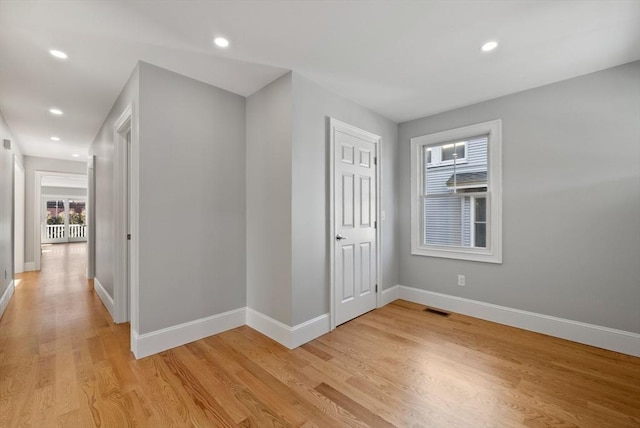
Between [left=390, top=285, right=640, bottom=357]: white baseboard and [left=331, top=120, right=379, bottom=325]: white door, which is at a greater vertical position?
[left=331, top=120, right=379, bottom=325]: white door

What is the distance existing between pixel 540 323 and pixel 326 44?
3.49m

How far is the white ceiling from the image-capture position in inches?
69.9

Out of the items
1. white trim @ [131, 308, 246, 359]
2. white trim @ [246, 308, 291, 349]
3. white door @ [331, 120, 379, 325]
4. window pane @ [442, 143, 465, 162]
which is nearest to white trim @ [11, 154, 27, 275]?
white trim @ [131, 308, 246, 359]

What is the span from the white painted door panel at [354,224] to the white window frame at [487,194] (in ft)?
2.42

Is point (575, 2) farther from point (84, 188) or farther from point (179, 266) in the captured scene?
point (84, 188)

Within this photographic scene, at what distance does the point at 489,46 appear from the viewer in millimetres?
2186

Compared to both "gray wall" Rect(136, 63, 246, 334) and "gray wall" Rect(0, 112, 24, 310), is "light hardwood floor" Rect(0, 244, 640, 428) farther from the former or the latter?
"gray wall" Rect(0, 112, 24, 310)

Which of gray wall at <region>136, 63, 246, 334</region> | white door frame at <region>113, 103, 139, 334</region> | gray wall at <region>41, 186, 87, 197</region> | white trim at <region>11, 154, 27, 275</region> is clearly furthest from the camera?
gray wall at <region>41, 186, 87, 197</region>

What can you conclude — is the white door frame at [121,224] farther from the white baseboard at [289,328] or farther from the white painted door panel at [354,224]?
the white painted door panel at [354,224]

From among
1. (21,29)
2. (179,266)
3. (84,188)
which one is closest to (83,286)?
(179,266)

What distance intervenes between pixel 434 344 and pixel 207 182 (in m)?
2.79

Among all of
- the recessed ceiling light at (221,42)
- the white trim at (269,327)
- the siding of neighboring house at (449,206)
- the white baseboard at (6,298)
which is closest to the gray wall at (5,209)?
the white baseboard at (6,298)

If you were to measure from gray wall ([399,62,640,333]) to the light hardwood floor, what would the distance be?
1.52ft

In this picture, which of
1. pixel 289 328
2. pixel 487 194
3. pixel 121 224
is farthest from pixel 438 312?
pixel 121 224
